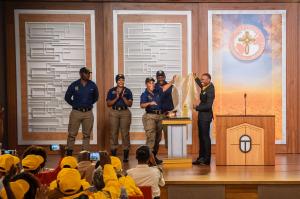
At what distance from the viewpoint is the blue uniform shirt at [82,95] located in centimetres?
771

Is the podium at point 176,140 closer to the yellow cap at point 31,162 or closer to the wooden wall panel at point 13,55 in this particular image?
the wooden wall panel at point 13,55

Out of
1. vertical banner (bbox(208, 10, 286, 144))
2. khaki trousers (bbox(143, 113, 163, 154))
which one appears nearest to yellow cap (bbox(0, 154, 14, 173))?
khaki trousers (bbox(143, 113, 163, 154))

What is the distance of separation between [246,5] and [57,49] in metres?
3.39

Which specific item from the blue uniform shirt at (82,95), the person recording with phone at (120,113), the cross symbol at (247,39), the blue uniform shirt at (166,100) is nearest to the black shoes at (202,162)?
the blue uniform shirt at (166,100)

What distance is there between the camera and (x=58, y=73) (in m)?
8.71

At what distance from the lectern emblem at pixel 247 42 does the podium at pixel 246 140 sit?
6.19ft

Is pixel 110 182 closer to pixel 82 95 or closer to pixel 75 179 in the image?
pixel 75 179

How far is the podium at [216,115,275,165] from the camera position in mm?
7164

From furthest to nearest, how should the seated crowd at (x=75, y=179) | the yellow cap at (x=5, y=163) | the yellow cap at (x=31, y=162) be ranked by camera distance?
the yellow cap at (x=31, y=162) < the yellow cap at (x=5, y=163) < the seated crowd at (x=75, y=179)

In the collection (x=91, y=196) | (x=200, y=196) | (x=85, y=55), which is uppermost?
(x=85, y=55)

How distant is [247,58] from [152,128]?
2.41 meters

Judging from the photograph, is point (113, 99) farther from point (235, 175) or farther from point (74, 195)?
point (74, 195)

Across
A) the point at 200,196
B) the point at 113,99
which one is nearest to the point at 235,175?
the point at 200,196

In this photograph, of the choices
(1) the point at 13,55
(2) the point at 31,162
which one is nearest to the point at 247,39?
(1) the point at 13,55
